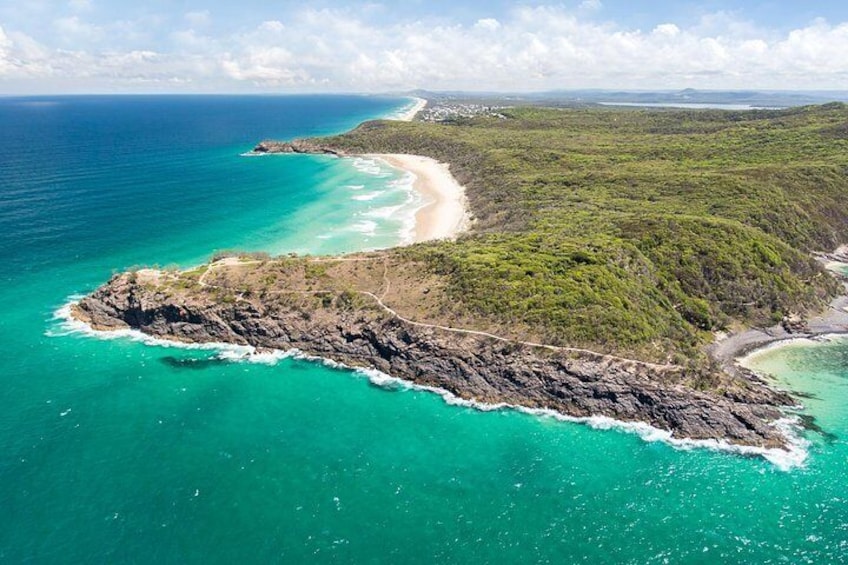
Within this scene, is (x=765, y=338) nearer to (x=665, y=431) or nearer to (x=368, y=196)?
(x=665, y=431)

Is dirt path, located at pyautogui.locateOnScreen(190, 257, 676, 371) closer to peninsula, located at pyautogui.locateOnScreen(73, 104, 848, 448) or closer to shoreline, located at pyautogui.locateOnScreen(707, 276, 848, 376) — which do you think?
peninsula, located at pyautogui.locateOnScreen(73, 104, 848, 448)

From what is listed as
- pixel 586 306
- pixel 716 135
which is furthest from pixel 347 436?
pixel 716 135

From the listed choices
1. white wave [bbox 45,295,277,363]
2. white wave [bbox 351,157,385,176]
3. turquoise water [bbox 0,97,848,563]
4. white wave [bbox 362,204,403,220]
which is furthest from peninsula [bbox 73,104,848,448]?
white wave [bbox 351,157,385,176]

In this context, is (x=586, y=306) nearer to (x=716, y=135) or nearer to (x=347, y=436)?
(x=347, y=436)

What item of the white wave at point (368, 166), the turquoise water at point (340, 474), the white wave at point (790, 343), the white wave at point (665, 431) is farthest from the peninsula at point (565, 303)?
the white wave at point (368, 166)

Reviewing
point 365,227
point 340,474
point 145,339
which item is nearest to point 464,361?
point 340,474

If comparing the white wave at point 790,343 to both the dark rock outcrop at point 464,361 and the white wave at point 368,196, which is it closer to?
the dark rock outcrop at point 464,361
